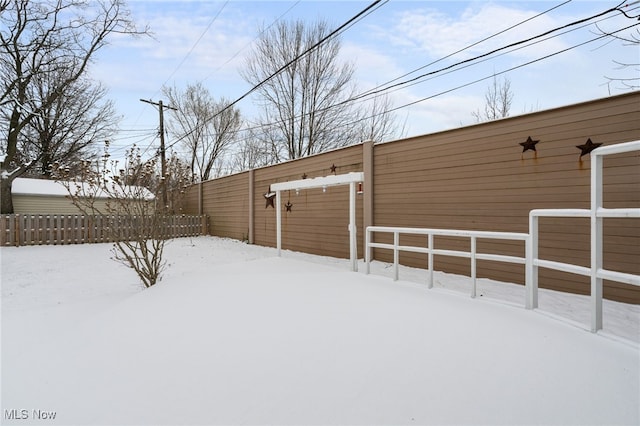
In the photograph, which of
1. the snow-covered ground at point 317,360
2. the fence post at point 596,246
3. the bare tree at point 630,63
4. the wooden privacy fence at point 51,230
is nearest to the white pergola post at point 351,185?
the snow-covered ground at point 317,360

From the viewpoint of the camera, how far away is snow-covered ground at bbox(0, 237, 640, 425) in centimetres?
169

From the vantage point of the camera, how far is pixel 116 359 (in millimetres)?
2400

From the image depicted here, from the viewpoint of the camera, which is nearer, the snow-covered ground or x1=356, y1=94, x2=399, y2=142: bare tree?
the snow-covered ground

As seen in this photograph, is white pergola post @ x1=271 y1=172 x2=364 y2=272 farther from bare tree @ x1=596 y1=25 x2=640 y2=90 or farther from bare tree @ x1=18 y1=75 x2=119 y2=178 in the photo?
bare tree @ x1=18 y1=75 x2=119 y2=178

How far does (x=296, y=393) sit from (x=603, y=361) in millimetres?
1919

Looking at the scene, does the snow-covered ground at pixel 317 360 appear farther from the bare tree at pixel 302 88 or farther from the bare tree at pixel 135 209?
the bare tree at pixel 302 88

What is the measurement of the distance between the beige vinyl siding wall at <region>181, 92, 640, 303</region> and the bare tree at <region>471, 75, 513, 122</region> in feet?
37.8

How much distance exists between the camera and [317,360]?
2168mm

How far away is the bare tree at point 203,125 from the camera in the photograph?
2180cm

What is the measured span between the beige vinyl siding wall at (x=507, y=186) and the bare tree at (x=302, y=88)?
9317 millimetres

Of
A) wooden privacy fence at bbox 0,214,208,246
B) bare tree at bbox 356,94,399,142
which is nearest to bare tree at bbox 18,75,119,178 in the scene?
wooden privacy fence at bbox 0,214,208,246

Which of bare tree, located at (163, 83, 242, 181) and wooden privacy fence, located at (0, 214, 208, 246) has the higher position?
bare tree, located at (163, 83, 242, 181)

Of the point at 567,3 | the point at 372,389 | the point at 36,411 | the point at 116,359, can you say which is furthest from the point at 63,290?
the point at 567,3

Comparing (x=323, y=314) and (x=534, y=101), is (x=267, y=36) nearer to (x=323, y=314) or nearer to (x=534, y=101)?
(x=534, y=101)
